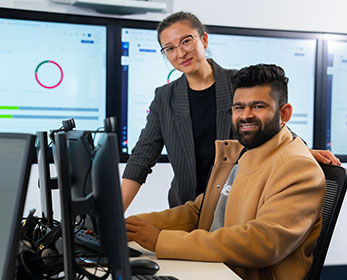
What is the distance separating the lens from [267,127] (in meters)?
1.69

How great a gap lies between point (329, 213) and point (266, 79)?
1.64 ft

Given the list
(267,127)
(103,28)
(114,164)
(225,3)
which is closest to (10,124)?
(103,28)

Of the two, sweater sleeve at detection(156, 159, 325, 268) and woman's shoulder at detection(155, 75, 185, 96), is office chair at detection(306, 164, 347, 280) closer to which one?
sweater sleeve at detection(156, 159, 325, 268)

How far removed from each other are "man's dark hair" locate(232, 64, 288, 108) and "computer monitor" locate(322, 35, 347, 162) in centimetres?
202

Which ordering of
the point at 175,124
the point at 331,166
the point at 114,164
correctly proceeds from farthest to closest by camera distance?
1. the point at 175,124
2. the point at 331,166
3. the point at 114,164

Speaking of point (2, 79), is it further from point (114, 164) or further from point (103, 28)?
point (114, 164)

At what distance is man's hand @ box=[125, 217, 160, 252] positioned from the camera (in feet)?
5.04

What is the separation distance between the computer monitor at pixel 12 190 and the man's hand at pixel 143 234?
733mm

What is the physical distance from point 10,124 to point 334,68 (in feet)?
7.63

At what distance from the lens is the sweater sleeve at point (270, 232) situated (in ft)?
4.73

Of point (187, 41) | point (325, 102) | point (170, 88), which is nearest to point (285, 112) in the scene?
point (187, 41)

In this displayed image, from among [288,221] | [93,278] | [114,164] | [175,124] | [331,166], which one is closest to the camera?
[114,164]

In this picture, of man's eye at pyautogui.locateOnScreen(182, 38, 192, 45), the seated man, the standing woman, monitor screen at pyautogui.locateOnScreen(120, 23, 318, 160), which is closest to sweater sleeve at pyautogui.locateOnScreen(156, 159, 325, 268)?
the seated man

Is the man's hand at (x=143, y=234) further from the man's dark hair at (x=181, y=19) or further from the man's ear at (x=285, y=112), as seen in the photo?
the man's dark hair at (x=181, y=19)
